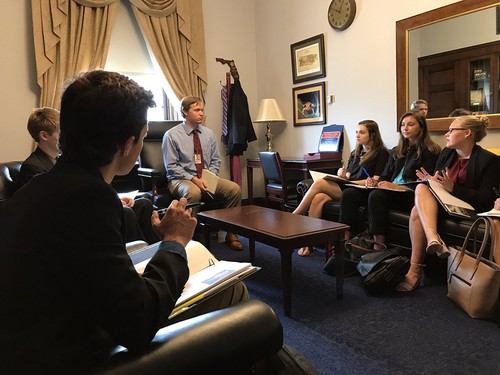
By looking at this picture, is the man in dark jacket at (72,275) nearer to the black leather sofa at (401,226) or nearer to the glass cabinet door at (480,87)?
the black leather sofa at (401,226)

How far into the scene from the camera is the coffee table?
6.55 ft

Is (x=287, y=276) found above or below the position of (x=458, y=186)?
below

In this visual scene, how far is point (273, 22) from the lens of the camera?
4.71 m

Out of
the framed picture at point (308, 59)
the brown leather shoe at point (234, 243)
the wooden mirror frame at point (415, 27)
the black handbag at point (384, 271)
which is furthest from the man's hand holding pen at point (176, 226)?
the framed picture at point (308, 59)

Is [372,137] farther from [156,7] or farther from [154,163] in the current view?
[156,7]

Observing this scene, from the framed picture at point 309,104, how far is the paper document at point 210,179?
1502 mm

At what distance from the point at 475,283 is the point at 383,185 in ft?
3.57

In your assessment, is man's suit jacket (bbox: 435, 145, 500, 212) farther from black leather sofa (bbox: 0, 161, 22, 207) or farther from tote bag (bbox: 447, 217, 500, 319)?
black leather sofa (bbox: 0, 161, 22, 207)

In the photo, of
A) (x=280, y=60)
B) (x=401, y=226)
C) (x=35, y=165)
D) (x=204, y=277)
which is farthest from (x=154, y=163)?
(x=204, y=277)

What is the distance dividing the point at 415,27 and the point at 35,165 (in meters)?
2.95

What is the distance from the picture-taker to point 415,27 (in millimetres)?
3262

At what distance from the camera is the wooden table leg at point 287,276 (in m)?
1.99

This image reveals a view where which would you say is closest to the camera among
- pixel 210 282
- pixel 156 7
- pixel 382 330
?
pixel 210 282

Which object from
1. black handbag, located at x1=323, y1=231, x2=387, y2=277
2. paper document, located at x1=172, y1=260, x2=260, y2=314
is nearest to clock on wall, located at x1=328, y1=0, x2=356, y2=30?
black handbag, located at x1=323, y1=231, x2=387, y2=277
